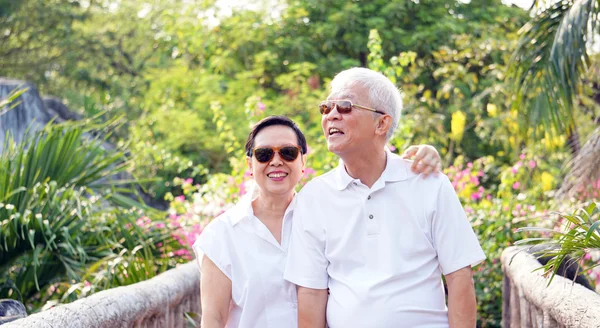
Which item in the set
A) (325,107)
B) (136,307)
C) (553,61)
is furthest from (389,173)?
(553,61)

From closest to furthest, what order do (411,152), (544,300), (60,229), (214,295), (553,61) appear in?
(214,295) < (411,152) < (544,300) < (60,229) < (553,61)

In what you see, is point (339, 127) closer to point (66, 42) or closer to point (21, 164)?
point (21, 164)

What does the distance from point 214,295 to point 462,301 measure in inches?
36.3

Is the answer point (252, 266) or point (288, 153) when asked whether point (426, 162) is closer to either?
point (288, 153)

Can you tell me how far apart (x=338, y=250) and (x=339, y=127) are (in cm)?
45

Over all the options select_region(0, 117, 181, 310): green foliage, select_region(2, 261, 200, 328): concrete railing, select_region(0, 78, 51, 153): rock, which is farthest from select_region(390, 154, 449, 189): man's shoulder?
select_region(0, 78, 51, 153): rock

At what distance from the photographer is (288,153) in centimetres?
308

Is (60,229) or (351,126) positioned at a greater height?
(351,126)

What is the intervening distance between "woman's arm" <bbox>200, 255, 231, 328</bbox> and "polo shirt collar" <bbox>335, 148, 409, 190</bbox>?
1.87 feet

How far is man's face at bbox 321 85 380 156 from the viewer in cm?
290

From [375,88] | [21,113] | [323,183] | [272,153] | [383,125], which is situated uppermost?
[375,88]

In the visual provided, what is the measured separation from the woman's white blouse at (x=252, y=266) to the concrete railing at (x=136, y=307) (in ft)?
Result: 1.61

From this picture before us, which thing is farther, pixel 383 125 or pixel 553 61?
pixel 553 61

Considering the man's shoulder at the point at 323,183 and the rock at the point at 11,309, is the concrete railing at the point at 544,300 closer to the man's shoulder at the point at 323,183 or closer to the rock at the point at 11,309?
the man's shoulder at the point at 323,183
